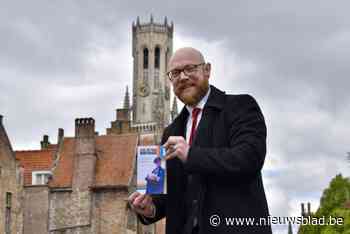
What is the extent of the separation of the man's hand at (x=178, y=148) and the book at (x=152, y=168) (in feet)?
0.38

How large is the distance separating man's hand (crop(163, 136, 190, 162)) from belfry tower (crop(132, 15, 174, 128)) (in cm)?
14184

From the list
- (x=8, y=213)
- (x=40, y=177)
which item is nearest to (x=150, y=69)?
(x=40, y=177)

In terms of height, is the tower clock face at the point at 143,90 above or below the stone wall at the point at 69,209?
above

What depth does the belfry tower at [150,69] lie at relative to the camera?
15150 cm

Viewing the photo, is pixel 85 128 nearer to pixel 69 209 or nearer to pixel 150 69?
pixel 69 209

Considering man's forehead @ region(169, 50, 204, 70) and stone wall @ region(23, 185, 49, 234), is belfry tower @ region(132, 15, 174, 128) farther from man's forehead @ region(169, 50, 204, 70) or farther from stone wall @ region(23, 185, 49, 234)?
man's forehead @ region(169, 50, 204, 70)

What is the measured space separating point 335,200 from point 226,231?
41.4 metres

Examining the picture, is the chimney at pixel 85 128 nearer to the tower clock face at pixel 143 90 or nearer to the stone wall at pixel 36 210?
the stone wall at pixel 36 210

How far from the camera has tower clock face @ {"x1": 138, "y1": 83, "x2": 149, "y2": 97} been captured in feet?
506

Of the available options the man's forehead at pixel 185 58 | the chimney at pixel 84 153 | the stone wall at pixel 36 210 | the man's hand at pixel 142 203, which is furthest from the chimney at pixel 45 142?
the man's forehead at pixel 185 58

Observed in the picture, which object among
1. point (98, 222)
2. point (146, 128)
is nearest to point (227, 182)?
point (98, 222)

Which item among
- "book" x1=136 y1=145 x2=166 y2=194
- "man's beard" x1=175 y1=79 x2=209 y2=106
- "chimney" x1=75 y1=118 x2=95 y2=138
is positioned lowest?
"book" x1=136 y1=145 x2=166 y2=194

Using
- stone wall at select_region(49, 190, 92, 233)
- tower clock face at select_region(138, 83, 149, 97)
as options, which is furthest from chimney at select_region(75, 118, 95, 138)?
tower clock face at select_region(138, 83, 149, 97)

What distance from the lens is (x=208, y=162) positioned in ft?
16.5
